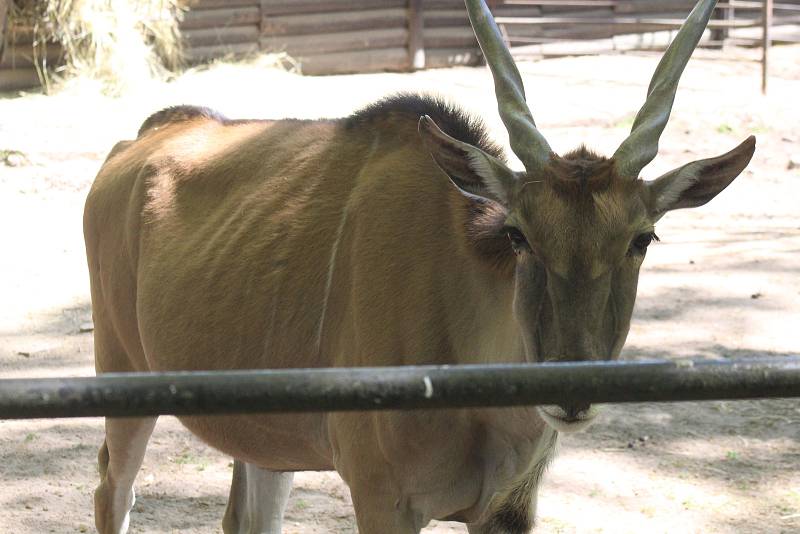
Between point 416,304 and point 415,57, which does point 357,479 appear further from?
point 415,57

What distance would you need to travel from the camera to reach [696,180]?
306 centimetres

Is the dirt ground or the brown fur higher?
the brown fur

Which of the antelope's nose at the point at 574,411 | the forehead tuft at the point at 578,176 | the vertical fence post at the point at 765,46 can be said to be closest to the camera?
the antelope's nose at the point at 574,411

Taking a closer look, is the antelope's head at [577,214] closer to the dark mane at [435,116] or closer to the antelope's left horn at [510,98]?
the antelope's left horn at [510,98]

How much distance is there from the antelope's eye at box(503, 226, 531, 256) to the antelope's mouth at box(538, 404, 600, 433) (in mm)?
431

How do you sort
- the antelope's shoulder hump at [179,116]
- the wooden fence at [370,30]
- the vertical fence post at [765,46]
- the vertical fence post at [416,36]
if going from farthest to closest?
the vertical fence post at [416,36] → the wooden fence at [370,30] → the vertical fence post at [765,46] → the antelope's shoulder hump at [179,116]

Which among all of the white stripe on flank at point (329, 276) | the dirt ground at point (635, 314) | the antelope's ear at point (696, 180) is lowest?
the dirt ground at point (635, 314)

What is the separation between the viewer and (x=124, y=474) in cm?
421

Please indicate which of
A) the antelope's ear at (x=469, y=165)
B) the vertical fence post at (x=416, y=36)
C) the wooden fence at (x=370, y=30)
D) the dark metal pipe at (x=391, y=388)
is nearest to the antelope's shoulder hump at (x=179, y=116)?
the antelope's ear at (x=469, y=165)

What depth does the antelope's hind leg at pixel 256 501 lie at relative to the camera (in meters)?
4.21

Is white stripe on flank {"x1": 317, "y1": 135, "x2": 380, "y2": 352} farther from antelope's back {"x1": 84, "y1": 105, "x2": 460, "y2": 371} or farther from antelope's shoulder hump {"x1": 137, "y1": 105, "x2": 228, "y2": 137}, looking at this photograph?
antelope's shoulder hump {"x1": 137, "y1": 105, "x2": 228, "y2": 137}

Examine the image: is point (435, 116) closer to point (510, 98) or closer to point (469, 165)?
point (510, 98)

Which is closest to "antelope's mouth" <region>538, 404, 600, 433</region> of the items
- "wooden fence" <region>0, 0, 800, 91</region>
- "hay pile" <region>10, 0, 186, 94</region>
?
"hay pile" <region>10, 0, 186, 94</region>

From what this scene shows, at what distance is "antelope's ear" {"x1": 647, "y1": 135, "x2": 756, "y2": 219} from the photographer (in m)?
3.02
